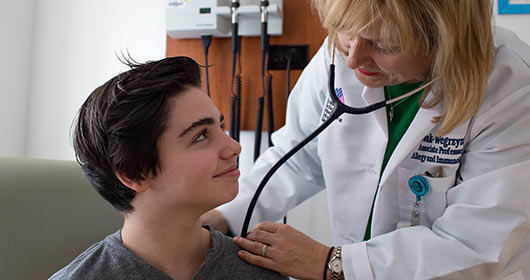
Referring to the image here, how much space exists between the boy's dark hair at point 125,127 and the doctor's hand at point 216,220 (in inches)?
10.2

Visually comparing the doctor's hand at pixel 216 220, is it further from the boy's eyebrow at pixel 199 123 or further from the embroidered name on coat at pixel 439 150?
the embroidered name on coat at pixel 439 150

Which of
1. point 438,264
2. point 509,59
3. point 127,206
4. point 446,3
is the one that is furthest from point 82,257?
point 509,59

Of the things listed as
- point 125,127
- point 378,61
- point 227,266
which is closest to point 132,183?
point 125,127

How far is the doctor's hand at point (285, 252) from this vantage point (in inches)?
36.6

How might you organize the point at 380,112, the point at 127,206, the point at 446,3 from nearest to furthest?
the point at 446,3
the point at 127,206
the point at 380,112

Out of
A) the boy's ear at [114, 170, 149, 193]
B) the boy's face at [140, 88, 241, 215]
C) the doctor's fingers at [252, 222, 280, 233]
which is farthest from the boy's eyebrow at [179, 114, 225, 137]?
the doctor's fingers at [252, 222, 280, 233]

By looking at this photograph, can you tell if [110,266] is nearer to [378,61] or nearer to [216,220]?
[216,220]

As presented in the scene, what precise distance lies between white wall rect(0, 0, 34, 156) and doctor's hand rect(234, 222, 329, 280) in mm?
1364

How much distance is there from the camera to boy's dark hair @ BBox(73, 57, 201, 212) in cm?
84

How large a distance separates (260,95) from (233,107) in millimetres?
125

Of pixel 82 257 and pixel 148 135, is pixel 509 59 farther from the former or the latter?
pixel 82 257

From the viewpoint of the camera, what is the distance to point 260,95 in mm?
1703

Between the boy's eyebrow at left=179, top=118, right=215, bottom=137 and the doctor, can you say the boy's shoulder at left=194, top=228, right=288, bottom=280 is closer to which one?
the doctor

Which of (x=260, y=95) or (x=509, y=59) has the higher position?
(x=509, y=59)
